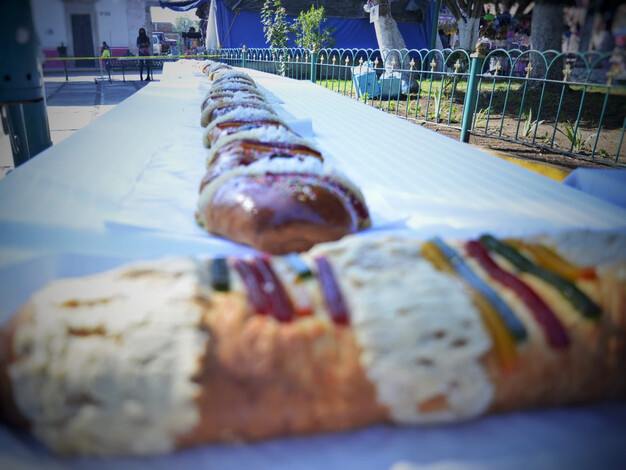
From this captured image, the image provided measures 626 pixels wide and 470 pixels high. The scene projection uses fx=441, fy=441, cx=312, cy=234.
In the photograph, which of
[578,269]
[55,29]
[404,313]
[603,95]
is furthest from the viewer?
[603,95]

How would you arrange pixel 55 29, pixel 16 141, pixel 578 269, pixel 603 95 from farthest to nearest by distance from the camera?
pixel 16 141 < pixel 603 95 < pixel 578 269 < pixel 55 29

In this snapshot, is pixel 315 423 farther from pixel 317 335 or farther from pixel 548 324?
pixel 548 324

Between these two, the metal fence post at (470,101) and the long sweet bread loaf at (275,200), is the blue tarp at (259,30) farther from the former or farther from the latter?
the long sweet bread loaf at (275,200)

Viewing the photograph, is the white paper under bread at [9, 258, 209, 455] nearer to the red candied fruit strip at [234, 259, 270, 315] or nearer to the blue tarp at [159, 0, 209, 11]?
the red candied fruit strip at [234, 259, 270, 315]

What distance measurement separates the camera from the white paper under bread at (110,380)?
2.86ft

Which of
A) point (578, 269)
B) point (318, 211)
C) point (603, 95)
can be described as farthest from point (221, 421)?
point (603, 95)

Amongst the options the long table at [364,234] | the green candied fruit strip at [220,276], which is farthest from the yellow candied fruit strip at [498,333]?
the green candied fruit strip at [220,276]

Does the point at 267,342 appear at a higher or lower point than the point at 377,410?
higher

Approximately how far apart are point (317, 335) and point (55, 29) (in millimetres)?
821

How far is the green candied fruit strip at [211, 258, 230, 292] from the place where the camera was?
1.03 metres

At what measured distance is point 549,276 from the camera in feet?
3.58

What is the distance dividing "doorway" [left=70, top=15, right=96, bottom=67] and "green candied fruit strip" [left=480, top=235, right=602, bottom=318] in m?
1.09

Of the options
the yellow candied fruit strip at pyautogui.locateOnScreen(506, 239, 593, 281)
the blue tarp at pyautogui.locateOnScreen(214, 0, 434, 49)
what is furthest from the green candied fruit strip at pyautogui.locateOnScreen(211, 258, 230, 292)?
the blue tarp at pyautogui.locateOnScreen(214, 0, 434, 49)

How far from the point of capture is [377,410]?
968mm
